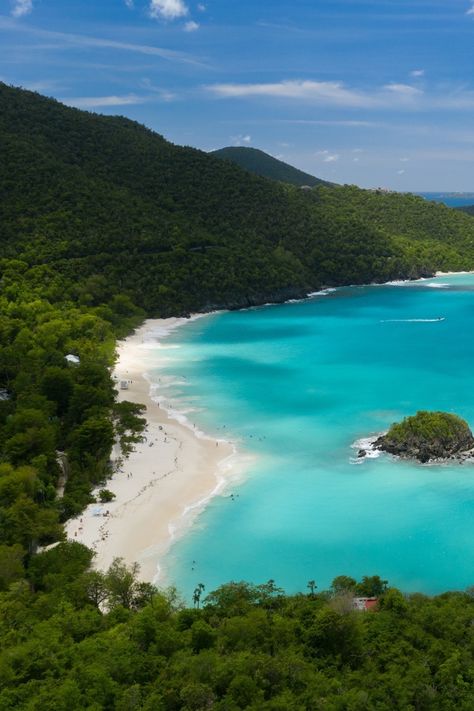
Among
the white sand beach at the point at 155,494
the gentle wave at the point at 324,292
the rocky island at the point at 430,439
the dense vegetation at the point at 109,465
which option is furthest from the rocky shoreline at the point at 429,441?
the gentle wave at the point at 324,292

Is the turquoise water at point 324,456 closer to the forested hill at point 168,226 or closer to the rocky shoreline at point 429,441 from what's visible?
the rocky shoreline at point 429,441

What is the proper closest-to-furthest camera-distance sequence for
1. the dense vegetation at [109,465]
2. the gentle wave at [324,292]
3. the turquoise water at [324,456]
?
the dense vegetation at [109,465] → the turquoise water at [324,456] → the gentle wave at [324,292]

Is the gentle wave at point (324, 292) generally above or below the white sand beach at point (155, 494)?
above

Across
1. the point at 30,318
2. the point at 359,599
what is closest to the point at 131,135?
the point at 30,318

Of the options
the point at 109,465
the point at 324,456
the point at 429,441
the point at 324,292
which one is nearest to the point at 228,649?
the point at 109,465

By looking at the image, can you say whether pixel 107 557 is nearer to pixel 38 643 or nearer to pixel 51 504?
pixel 51 504

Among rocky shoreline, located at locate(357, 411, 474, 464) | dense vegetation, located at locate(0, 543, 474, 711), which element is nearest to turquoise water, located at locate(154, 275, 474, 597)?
rocky shoreline, located at locate(357, 411, 474, 464)
